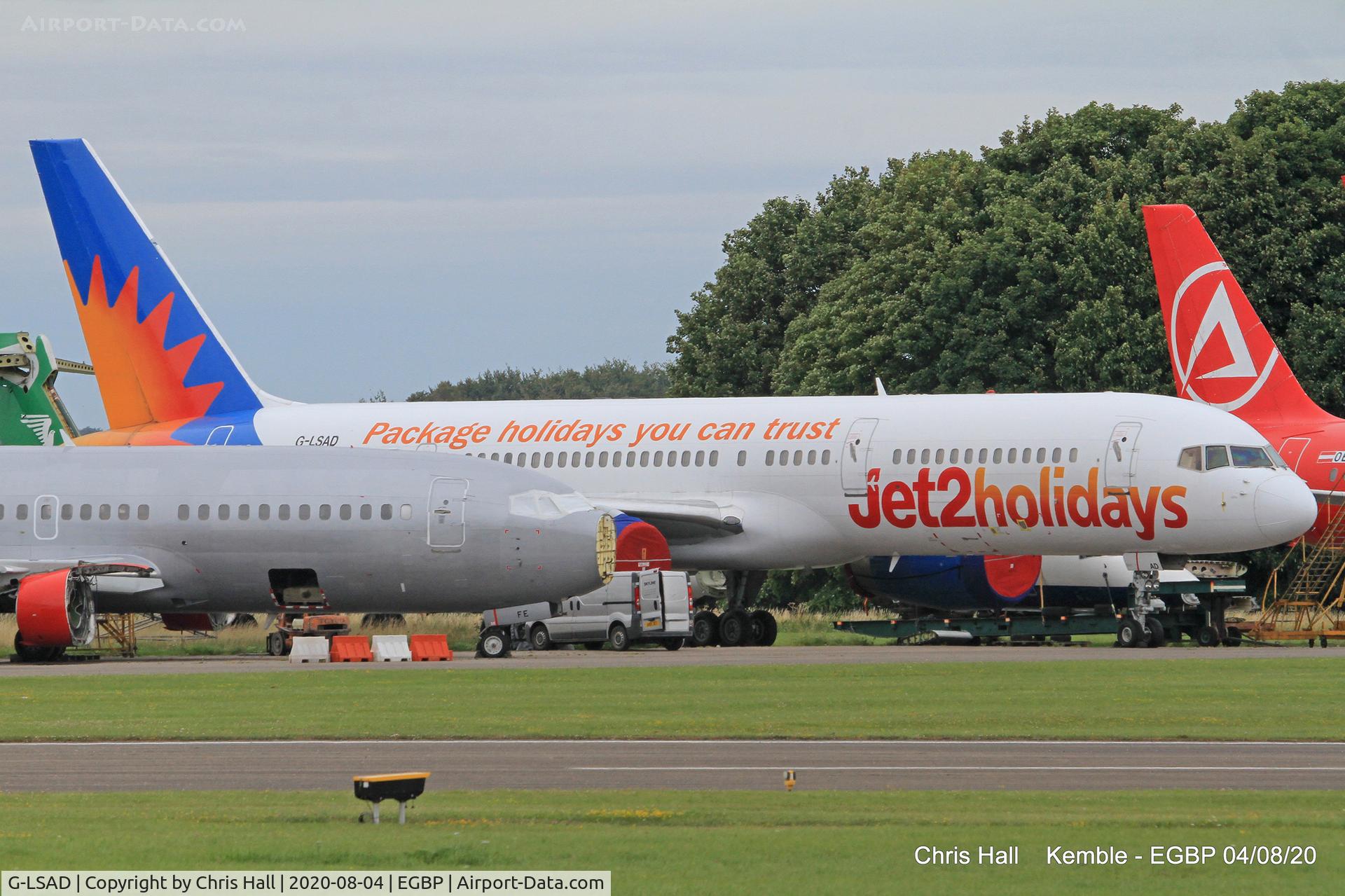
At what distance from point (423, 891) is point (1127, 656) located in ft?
88.1

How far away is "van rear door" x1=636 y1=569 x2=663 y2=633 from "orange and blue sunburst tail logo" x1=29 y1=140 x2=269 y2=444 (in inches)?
517

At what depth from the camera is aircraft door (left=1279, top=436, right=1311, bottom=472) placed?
→ 159 feet

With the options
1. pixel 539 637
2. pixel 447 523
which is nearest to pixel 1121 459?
pixel 539 637

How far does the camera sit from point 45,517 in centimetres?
4016

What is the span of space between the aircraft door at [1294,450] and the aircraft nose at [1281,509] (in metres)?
7.40

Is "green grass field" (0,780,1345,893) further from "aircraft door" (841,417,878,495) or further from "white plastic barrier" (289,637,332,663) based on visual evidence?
"aircraft door" (841,417,878,495)

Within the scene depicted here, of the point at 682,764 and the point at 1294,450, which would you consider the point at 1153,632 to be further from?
the point at 682,764

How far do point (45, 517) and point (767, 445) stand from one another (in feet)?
50.2

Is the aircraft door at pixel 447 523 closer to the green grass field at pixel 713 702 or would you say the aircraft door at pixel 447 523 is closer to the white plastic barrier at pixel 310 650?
the green grass field at pixel 713 702

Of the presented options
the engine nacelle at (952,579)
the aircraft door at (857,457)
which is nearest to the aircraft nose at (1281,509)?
the aircraft door at (857,457)

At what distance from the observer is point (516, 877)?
12625 millimetres

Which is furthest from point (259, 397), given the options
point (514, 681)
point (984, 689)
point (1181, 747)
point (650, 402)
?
point (1181, 747)

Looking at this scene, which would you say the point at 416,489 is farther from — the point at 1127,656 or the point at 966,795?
the point at 966,795

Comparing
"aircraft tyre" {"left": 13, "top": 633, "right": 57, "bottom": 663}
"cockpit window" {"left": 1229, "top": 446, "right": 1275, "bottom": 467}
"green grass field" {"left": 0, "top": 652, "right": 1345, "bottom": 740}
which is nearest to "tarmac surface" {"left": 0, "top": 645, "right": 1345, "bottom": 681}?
"aircraft tyre" {"left": 13, "top": 633, "right": 57, "bottom": 663}
